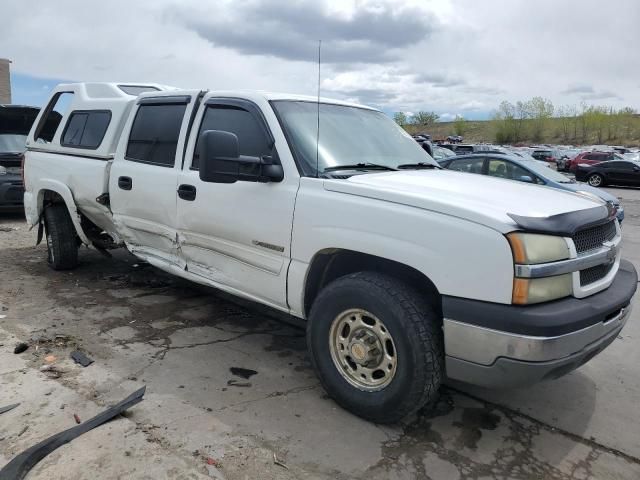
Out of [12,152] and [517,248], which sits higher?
[12,152]

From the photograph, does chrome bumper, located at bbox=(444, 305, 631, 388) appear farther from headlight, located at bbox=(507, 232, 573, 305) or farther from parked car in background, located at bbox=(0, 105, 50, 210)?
parked car in background, located at bbox=(0, 105, 50, 210)

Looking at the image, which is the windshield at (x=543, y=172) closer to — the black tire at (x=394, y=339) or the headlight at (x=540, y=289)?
the headlight at (x=540, y=289)

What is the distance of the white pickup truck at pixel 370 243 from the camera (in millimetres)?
2631

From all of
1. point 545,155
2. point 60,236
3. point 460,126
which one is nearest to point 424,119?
point 460,126

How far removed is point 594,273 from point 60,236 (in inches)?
216

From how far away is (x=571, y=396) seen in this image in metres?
3.62

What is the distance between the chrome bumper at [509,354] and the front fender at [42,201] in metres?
4.40

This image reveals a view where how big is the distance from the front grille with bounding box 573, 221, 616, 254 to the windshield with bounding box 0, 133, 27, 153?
9.73 metres

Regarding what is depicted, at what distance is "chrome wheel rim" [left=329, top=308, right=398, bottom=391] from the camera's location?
119 inches

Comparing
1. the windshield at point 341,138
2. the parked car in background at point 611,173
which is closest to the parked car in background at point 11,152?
the windshield at point 341,138

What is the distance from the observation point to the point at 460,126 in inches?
4326

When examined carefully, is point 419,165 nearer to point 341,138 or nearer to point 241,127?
point 341,138

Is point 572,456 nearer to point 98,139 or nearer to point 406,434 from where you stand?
point 406,434

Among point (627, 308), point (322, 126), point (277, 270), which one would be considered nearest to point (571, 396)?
point (627, 308)
